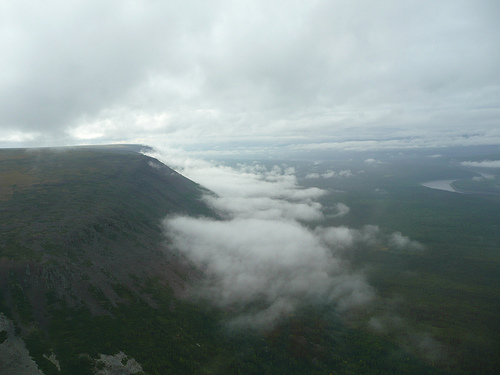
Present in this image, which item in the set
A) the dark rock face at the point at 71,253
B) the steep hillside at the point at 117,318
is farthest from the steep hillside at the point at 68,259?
the steep hillside at the point at 117,318

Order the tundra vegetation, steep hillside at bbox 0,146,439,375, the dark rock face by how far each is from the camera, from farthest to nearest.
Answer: the dark rock face < the tundra vegetation < steep hillside at bbox 0,146,439,375

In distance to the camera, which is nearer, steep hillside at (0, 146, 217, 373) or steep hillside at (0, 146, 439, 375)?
steep hillside at (0, 146, 439, 375)

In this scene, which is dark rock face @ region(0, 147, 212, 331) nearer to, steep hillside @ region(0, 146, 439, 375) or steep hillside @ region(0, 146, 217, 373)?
steep hillside @ region(0, 146, 217, 373)

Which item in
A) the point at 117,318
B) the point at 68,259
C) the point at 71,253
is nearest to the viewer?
the point at 117,318

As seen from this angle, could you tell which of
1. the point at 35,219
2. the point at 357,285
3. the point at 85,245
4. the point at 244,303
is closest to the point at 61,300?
the point at 85,245

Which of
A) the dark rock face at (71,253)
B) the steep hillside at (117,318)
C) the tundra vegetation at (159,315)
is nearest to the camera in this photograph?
the steep hillside at (117,318)

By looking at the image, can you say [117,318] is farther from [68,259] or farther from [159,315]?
[68,259]

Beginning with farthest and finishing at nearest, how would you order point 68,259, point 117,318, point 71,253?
point 71,253
point 68,259
point 117,318

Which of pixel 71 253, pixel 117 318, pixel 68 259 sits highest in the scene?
pixel 71 253

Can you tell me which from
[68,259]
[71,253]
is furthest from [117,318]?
[71,253]

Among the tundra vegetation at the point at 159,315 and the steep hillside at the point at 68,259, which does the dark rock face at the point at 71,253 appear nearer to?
the steep hillside at the point at 68,259

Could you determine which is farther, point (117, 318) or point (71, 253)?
point (71, 253)

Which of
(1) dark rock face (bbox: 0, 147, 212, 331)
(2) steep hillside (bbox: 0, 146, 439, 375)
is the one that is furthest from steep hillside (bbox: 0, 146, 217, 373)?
(2) steep hillside (bbox: 0, 146, 439, 375)
